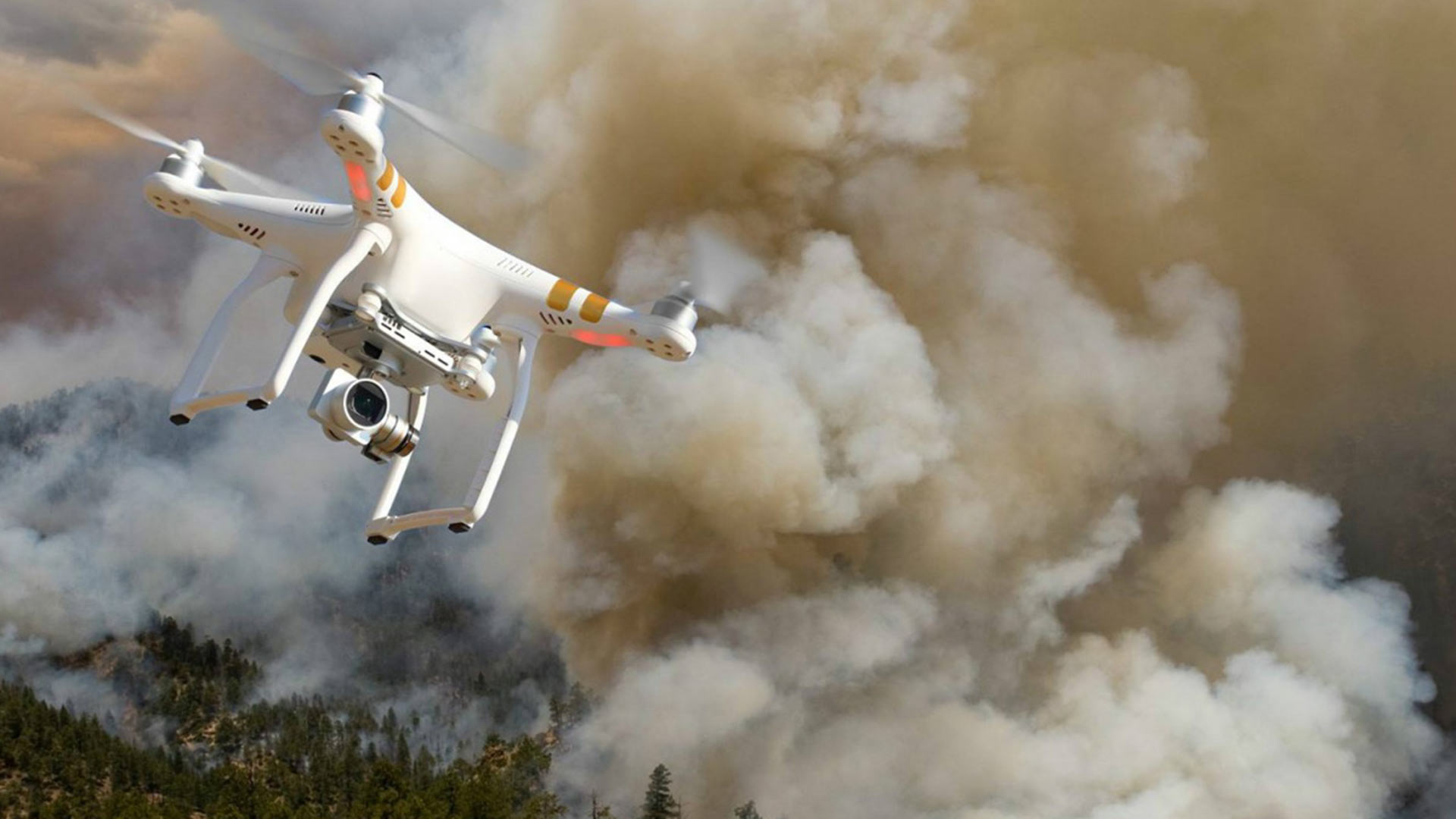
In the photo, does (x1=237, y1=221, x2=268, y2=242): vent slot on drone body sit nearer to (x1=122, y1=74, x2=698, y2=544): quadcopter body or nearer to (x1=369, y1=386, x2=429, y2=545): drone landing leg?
(x1=122, y1=74, x2=698, y2=544): quadcopter body

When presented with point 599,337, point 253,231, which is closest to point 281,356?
point 253,231

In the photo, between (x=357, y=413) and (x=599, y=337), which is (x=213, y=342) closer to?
(x=357, y=413)

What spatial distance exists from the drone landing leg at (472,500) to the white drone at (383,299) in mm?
22

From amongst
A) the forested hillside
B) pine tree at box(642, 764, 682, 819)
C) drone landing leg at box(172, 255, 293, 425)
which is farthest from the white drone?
pine tree at box(642, 764, 682, 819)

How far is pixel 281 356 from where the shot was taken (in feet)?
55.2

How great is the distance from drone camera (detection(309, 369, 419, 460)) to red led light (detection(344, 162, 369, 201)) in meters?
2.27

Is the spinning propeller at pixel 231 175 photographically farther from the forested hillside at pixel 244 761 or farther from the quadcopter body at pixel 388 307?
the forested hillside at pixel 244 761

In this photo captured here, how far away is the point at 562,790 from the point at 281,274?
56.2 metres

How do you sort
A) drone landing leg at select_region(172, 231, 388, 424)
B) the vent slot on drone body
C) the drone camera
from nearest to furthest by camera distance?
1. drone landing leg at select_region(172, 231, 388, 424)
2. the drone camera
3. the vent slot on drone body

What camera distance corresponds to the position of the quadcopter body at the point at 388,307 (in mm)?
17844

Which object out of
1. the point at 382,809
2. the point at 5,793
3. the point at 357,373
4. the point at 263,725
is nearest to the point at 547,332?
the point at 357,373

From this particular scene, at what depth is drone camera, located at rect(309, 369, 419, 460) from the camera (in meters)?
17.8

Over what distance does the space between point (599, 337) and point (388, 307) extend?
2.82 metres

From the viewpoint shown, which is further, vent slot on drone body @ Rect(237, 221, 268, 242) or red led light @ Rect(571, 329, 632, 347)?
red led light @ Rect(571, 329, 632, 347)
